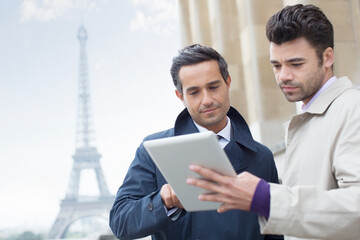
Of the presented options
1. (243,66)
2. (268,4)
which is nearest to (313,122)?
(268,4)

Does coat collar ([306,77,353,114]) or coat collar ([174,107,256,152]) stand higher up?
coat collar ([306,77,353,114])

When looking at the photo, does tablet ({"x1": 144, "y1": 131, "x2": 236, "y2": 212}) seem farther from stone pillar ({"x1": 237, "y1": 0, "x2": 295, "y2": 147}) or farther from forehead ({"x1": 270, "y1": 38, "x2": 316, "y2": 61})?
stone pillar ({"x1": 237, "y1": 0, "x2": 295, "y2": 147})

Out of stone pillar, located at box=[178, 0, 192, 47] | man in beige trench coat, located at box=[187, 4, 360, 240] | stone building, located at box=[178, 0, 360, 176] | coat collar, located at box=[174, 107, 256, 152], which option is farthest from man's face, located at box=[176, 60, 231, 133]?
stone pillar, located at box=[178, 0, 192, 47]

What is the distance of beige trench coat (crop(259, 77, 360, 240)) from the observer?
234cm

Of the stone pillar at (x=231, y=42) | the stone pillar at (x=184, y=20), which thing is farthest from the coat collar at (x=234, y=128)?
the stone pillar at (x=184, y=20)

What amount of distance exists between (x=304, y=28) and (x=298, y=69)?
0.23 m

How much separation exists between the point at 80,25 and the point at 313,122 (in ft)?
314

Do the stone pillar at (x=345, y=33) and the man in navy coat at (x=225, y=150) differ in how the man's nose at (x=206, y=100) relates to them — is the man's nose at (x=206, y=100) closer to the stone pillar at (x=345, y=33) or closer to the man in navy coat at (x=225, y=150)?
the man in navy coat at (x=225, y=150)

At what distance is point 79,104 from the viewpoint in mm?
75562

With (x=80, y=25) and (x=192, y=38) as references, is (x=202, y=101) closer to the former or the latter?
(x=192, y=38)

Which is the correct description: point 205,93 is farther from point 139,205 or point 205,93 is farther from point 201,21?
Result: point 201,21

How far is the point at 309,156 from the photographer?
2.71 metres

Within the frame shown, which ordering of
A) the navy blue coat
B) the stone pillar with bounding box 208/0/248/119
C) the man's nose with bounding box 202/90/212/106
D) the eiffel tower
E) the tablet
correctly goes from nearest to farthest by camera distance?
the tablet
the navy blue coat
the man's nose with bounding box 202/90/212/106
the stone pillar with bounding box 208/0/248/119
the eiffel tower

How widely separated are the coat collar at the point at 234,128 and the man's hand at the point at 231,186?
3.18ft
